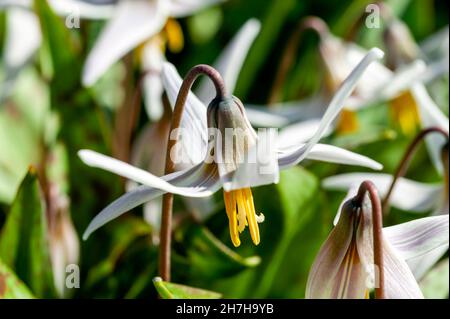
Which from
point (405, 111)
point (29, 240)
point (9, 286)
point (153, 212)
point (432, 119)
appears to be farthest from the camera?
point (405, 111)

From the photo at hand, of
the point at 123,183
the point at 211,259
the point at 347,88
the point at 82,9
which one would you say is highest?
the point at 82,9

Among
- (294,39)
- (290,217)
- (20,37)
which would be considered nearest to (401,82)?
(294,39)

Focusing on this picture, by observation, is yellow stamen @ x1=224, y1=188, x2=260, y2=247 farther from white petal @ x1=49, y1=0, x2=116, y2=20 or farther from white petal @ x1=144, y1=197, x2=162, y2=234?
white petal @ x1=49, y1=0, x2=116, y2=20

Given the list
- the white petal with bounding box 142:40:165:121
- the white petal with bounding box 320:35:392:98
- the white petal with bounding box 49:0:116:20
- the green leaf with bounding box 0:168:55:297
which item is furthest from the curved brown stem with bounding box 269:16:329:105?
the green leaf with bounding box 0:168:55:297

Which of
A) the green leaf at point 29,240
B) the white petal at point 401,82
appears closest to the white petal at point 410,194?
the white petal at point 401,82

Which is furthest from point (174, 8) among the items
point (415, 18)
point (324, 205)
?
point (415, 18)

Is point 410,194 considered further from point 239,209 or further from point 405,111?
point 239,209

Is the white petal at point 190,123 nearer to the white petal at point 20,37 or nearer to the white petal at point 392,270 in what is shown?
the white petal at point 392,270
